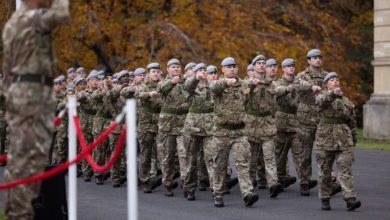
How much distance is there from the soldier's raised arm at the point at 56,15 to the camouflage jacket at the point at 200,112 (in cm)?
764

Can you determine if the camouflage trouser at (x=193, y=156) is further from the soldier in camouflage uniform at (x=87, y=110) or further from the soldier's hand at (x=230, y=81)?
the soldier in camouflage uniform at (x=87, y=110)

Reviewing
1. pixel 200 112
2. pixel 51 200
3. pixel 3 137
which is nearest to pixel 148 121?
pixel 200 112

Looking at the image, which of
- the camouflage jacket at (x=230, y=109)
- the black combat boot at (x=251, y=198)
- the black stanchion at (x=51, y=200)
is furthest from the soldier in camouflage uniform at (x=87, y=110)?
the black stanchion at (x=51, y=200)

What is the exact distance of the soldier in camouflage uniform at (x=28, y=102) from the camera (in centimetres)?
841

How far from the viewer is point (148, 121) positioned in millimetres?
17516

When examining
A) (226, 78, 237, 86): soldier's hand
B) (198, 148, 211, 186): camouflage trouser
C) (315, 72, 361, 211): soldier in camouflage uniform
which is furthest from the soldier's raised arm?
(198, 148, 211, 186): camouflage trouser

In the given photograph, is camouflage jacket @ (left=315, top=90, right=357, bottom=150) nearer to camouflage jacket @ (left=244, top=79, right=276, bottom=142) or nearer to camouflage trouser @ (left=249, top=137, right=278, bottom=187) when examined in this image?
camouflage trouser @ (left=249, top=137, right=278, bottom=187)

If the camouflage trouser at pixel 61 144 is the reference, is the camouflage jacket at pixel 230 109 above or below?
above

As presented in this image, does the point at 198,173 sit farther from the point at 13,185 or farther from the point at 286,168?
the point at 13,185

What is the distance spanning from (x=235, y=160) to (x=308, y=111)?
8.17 ft

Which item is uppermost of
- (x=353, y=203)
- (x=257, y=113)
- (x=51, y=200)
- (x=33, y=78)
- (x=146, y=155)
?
(x=33, y=78)

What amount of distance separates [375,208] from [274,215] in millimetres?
1598

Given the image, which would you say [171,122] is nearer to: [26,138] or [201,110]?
[201,110]

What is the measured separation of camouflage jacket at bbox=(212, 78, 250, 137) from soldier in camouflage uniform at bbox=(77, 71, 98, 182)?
5138 millimetres
